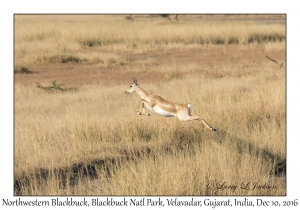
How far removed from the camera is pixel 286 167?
6.45 m

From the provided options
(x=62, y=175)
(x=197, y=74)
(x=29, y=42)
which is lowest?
(x=62, y=175)

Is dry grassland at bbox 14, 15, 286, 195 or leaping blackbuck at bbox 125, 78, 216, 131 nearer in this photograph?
leaping blackbuck at bbox 125, 78, 216, 131

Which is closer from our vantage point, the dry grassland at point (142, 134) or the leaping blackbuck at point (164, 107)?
the leaping blackbuck at point (164, 107)

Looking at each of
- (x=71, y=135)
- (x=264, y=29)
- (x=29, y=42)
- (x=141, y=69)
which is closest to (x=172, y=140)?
(x=71, y=135)

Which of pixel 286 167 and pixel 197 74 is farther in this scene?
pixel 197 74

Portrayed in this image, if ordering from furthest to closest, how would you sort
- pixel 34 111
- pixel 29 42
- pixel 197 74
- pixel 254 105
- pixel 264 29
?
pixel 264 29
pixel 29 42
pixel 197 74
pixel 34 111
pixel 254 105

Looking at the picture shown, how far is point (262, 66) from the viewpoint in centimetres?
1748

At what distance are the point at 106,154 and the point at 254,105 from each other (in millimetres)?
3086

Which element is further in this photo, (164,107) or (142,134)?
(142,134)

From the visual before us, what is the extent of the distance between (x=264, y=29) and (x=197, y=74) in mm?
11449

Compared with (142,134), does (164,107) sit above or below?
above

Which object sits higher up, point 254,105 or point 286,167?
point 254,105

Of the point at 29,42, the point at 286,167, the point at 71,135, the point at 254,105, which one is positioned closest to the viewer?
the point at 286,167

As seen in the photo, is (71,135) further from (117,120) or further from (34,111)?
(34,111)
